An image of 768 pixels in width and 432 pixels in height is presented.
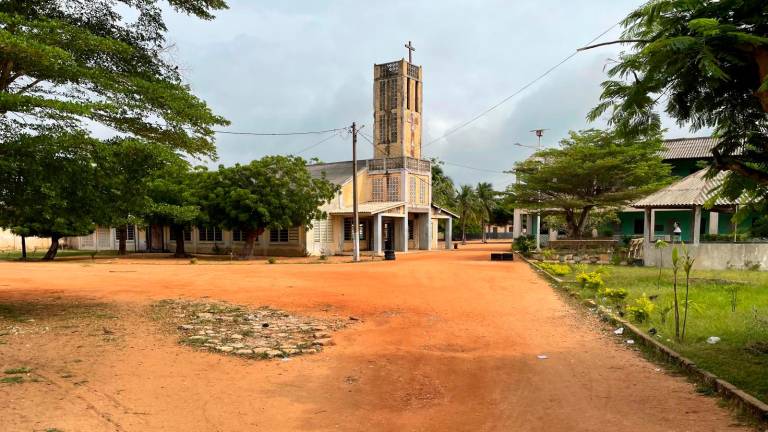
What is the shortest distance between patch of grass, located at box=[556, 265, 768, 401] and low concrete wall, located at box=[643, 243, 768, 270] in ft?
15.0

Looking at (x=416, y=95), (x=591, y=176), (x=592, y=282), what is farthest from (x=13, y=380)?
(x=416, y=95)

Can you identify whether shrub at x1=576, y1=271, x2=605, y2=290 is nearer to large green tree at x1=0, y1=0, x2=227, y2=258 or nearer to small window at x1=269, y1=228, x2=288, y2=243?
large green tree at x1=0, y1=0, x2=227, y2=258

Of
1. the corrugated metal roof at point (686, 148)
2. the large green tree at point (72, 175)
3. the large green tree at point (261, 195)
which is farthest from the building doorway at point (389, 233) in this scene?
the large green tree at point (72, 175)

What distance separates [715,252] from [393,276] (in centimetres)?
1239

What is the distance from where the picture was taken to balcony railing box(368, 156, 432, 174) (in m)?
37.8

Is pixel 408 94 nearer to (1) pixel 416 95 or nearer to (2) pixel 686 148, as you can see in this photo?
(1) pixel 416 95

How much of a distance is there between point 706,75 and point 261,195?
2495cm

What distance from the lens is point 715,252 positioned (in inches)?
805

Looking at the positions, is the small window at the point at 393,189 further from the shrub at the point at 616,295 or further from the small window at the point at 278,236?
the shrub at the point at 616,295

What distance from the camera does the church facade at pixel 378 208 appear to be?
3444 centimetres

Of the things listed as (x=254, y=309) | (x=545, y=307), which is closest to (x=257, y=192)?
(x=254, y=309)

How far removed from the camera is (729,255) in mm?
20312

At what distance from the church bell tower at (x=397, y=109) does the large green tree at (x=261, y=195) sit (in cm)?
1240

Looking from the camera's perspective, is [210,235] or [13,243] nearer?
[210,235]
